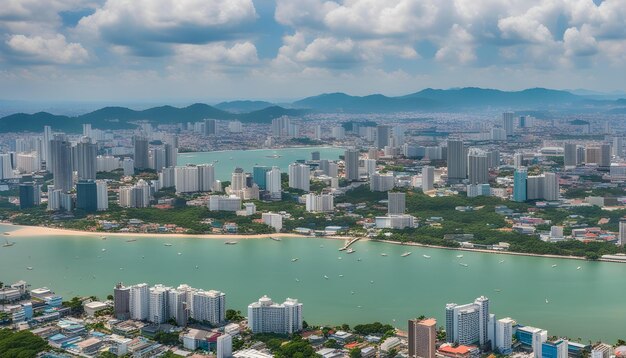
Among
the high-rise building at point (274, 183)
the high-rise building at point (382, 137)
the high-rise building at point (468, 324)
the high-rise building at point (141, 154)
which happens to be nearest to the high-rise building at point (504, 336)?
the high-rise building at point (468, 324)

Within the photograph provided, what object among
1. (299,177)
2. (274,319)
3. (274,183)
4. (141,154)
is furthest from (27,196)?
(274,319)

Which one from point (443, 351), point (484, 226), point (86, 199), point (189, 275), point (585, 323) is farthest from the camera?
point (86, 199)

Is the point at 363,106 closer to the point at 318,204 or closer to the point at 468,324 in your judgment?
the point at 318,204

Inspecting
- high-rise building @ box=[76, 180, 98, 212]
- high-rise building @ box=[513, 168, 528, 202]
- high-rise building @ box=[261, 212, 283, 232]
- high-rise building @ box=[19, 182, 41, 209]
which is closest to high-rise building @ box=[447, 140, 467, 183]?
high-rise building @ box=[513, 168, 528, 202]

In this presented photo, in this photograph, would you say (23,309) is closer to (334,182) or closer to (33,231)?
(33,231)

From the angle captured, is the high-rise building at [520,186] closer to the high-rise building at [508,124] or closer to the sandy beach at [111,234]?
the sandy beach at [111,234]

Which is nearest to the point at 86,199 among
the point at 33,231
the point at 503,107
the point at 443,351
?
the point at 33,231

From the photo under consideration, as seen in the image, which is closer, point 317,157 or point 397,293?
point 397,293
